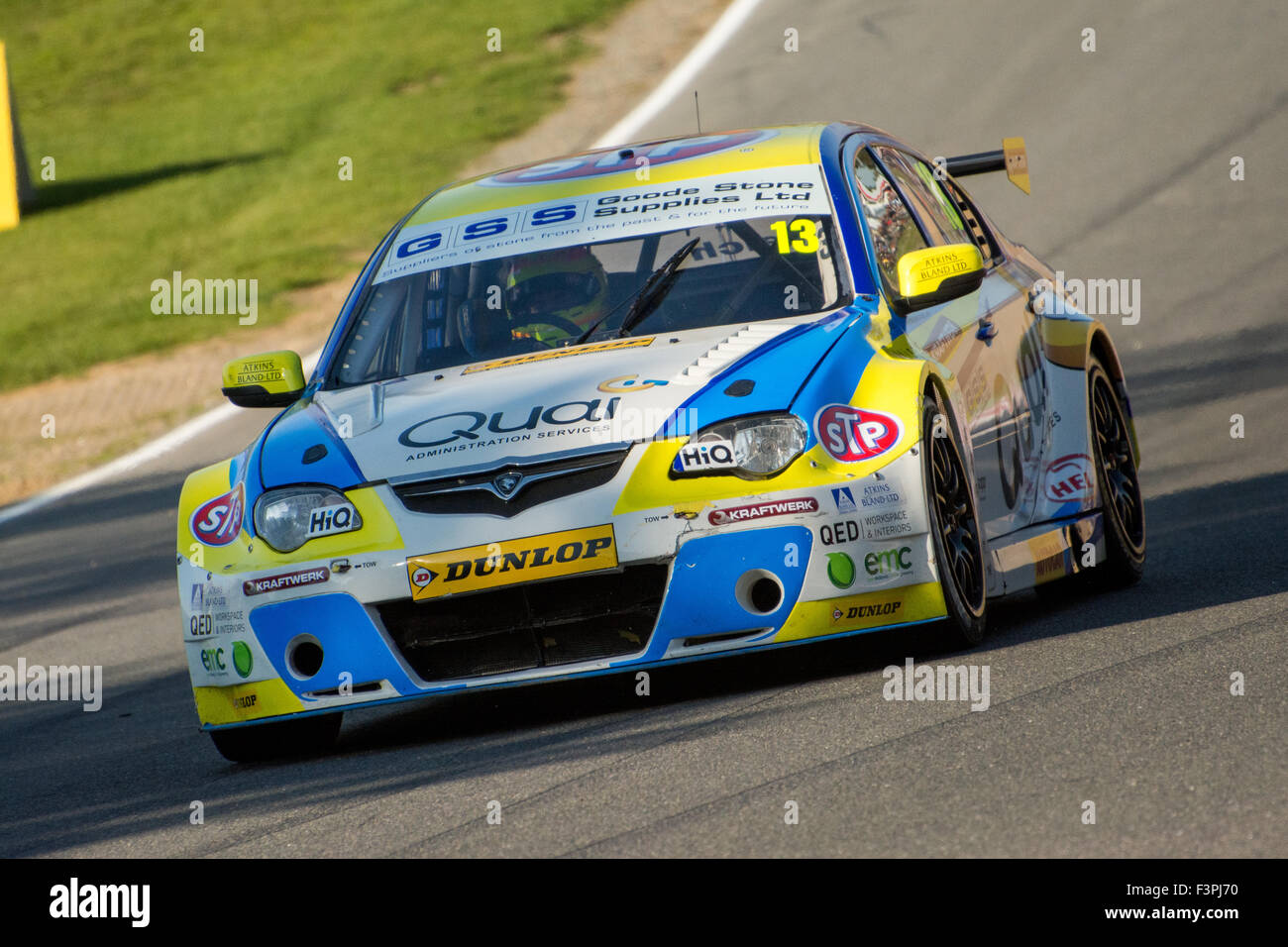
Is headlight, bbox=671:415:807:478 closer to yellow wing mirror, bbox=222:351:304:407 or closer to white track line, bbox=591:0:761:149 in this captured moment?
yellow wing mirror, bbox=222:351:304:407

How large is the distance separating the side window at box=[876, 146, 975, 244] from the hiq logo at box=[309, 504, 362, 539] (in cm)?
259

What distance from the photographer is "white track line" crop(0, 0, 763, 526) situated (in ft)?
45.2

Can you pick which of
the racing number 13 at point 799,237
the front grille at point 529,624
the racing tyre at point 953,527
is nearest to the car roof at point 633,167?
the racing number 13 at point 799,237

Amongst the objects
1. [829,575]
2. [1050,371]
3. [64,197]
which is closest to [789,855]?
[829,575]

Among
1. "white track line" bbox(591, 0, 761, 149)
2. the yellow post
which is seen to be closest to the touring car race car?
"white track line" bbox(591, 0, 761, 149)

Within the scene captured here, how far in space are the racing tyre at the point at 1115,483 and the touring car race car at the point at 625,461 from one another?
0.27 meters

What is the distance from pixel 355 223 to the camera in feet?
67.8

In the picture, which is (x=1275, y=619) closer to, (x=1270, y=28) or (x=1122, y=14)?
(x=1270, y=28)

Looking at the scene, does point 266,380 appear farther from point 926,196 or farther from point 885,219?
point 926,196

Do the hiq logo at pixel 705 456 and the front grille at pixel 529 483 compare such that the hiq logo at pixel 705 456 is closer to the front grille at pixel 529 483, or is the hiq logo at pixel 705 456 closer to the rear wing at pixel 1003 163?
the front grille at pixel 529 483

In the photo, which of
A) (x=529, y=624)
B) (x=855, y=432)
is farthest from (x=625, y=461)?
(x=855, y=432)

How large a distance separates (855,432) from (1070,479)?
5.53ft

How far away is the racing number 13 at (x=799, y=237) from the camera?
6.51 meters

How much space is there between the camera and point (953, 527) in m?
5.89
